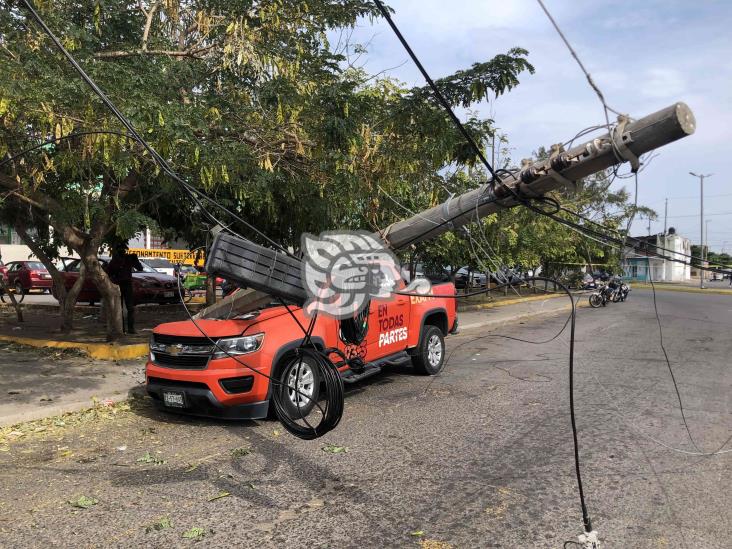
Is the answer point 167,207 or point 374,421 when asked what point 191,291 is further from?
point 374,421

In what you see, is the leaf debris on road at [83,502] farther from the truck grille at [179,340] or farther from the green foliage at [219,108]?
the green foliage at [219,108]

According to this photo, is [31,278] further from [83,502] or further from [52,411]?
[83,502]

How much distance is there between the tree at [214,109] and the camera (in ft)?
20.2

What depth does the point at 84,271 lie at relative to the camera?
10477mm

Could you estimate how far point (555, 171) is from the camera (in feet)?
14.9

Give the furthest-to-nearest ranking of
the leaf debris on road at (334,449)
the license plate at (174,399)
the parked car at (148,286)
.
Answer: the parked car at (148,286) → the license plate at (174,399) → the leaf debris on road at (334,449)

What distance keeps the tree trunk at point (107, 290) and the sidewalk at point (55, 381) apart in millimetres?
939

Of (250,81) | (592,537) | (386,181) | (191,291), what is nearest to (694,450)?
(592,537)

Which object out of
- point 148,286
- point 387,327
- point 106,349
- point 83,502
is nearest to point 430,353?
point 387,327

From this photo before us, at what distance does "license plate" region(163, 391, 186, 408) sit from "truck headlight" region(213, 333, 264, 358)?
0.58 m

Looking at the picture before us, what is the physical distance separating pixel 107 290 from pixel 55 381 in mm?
2562

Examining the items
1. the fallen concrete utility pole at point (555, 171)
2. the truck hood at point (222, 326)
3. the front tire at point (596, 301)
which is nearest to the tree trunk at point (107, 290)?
the truck hood at point (222, 326)

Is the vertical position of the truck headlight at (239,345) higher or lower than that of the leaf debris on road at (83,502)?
higher

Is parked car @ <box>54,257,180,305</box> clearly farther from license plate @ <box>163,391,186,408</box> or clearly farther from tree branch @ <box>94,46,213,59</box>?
license plate @ <box>163,391,186,408</box>
